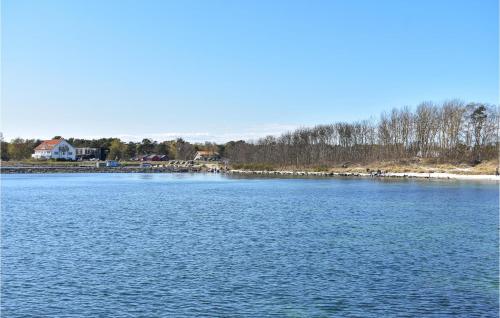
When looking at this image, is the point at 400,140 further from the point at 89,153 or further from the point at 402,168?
the point at 89,153

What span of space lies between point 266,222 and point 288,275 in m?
14.4

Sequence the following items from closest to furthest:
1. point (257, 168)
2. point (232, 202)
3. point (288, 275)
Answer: point (288, 275) < point (232, 202) < point (257, 168)

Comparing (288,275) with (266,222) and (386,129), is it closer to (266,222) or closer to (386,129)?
(266,222)

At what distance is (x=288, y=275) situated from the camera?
18469 mm

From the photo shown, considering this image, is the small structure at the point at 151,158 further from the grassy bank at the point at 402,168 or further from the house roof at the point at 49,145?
the grassy bank at the point at 402,168

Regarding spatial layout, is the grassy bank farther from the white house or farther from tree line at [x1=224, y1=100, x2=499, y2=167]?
the white house

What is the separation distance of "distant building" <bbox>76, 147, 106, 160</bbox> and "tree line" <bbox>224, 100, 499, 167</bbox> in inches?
2196

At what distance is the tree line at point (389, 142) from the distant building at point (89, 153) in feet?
53.0

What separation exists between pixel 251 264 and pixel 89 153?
551 feet

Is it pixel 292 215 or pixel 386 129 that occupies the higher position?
pixel 386 129

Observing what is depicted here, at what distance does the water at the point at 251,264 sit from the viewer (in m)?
15.1

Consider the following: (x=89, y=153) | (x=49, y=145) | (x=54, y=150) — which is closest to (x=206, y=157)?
(x=89, y=153)

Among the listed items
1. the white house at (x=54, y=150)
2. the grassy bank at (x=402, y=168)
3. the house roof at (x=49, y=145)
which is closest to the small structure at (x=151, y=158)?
the white house at (x=54, y=150)

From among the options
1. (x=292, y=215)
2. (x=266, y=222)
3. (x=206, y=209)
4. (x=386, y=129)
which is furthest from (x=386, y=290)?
(x=386, y=129)
